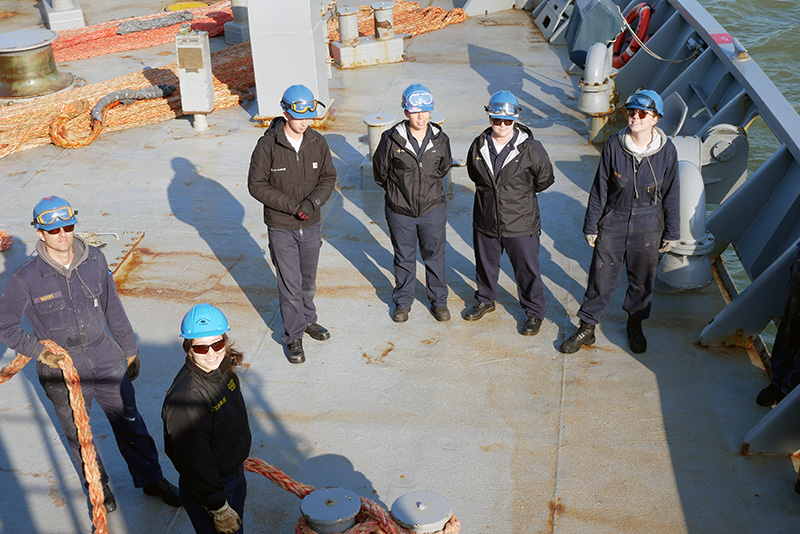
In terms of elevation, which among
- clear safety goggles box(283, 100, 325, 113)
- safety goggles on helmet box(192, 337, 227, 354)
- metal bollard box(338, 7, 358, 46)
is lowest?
metal bollard box(338, 7, 358, 46)

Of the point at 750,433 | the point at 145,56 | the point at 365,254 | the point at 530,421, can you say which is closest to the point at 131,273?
the point at 365,254

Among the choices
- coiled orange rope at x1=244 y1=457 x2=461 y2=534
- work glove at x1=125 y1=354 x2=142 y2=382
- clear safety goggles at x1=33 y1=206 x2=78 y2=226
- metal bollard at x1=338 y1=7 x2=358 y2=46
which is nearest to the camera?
coiled orange rope at x1=244 y1=457 x2=461 y2=534

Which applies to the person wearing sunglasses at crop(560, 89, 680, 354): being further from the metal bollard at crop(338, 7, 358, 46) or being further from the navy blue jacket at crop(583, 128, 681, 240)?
the metal bollard at crop(338, 7, 358, 46)

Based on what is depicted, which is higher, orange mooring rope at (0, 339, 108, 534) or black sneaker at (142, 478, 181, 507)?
orange mooring rope at (0, 339, 108, 534)

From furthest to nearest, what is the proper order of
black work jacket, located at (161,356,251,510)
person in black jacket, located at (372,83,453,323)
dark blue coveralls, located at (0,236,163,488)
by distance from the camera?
1. person in black jacket, located at (372,83,453,323)
2. dark blue coveralls, located at (0,236,163,488)
3. black work jacket, located at (161,356,251,510)

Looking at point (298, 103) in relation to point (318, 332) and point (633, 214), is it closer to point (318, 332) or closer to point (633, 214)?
point (318, 332)

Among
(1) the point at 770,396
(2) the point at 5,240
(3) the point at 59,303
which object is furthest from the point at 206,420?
(2) the point at 5,240

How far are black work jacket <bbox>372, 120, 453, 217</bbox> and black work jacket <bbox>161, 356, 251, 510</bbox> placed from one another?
2481mm

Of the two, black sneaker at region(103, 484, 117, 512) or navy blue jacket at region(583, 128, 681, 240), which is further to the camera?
navy blue jacket at region(583, 128, 681, 240)

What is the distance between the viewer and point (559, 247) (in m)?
6.96

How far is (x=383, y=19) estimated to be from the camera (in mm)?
11688

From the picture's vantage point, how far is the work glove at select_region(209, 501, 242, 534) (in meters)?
→ 3.38

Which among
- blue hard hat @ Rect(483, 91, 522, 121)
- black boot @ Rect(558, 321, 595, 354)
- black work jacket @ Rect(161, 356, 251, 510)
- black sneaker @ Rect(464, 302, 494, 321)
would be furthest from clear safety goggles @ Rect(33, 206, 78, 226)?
black boot @ Rect(558, 321, 595, 354)

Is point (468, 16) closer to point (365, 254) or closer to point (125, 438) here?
point (365, 254)
